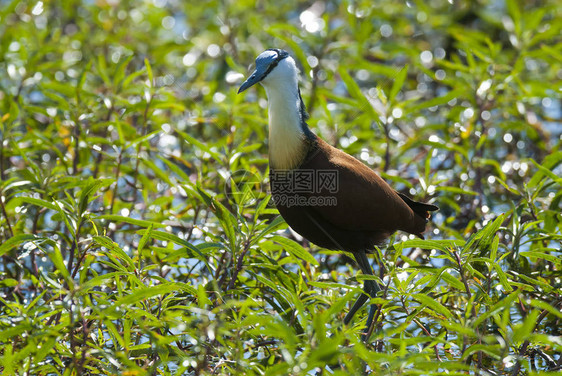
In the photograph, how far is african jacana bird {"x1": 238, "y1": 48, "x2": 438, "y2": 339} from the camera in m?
3.51

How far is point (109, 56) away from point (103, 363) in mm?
4947

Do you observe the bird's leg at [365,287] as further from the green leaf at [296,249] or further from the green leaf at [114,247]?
the green leaf at [114,247]

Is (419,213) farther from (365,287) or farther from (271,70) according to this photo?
(271,70)

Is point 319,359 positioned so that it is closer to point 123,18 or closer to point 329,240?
point 329,240

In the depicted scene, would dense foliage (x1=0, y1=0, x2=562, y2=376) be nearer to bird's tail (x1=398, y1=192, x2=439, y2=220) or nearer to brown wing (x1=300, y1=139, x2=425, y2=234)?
brown wing (x1=300, y1=139, x2=425, y2=234)

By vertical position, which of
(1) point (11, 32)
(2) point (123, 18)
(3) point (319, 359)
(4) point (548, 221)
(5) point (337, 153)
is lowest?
(3) point (319, 359)

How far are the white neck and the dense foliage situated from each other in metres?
0.26

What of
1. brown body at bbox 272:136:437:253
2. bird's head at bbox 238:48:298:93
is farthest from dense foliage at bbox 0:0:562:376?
bird's head at bbox 238:48:298:93

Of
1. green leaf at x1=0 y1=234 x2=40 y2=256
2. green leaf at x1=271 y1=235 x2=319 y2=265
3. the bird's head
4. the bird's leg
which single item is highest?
the bird's head

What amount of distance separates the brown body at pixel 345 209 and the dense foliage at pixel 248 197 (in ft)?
0.40

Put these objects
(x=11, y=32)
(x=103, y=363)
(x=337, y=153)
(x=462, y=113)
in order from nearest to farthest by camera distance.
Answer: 1. (x=103, y=363)
2. (x=337, y=153)
3. (x=462, y=113)
4. (x=11, y=32)

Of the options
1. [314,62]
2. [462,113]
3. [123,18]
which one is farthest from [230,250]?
[123,18]

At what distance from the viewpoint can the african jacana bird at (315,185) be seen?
3.51 metres

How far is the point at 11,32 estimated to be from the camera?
6031 mm
